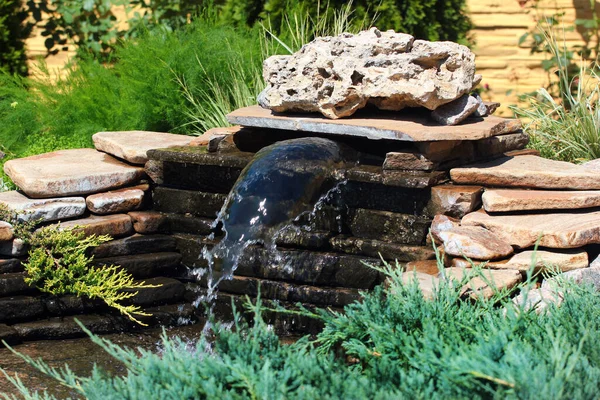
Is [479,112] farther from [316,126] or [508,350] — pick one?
[508,350]

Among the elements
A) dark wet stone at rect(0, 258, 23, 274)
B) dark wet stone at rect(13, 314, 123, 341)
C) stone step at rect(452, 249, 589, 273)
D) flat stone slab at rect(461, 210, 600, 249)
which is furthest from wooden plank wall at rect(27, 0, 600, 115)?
dark wet stone at rect(0, 258, 23, 274)

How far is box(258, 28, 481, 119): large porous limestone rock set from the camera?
4094mm

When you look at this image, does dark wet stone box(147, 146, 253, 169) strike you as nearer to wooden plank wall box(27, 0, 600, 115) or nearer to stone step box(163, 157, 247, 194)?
stone step box(163, 157, 247, 194)

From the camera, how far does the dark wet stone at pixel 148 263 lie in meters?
4.32

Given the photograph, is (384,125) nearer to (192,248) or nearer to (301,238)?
(301,238)

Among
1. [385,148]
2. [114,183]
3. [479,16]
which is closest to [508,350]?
[385,148]

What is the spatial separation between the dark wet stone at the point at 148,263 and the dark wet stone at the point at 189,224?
6.1 inches

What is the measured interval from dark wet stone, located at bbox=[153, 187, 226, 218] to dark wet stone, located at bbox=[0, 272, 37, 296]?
91cm

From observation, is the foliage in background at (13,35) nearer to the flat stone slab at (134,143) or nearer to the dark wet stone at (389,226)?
the flat stone slab at (134,143)

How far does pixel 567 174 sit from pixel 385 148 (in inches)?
35.4

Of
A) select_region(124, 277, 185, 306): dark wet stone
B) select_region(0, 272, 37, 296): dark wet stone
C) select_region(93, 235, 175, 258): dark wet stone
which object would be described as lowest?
select_region(124, 277, 185, 306): dark wet stone

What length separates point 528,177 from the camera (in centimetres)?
402

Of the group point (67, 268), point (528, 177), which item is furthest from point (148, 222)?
point (528, 177)

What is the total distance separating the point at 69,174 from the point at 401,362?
2604 mm
